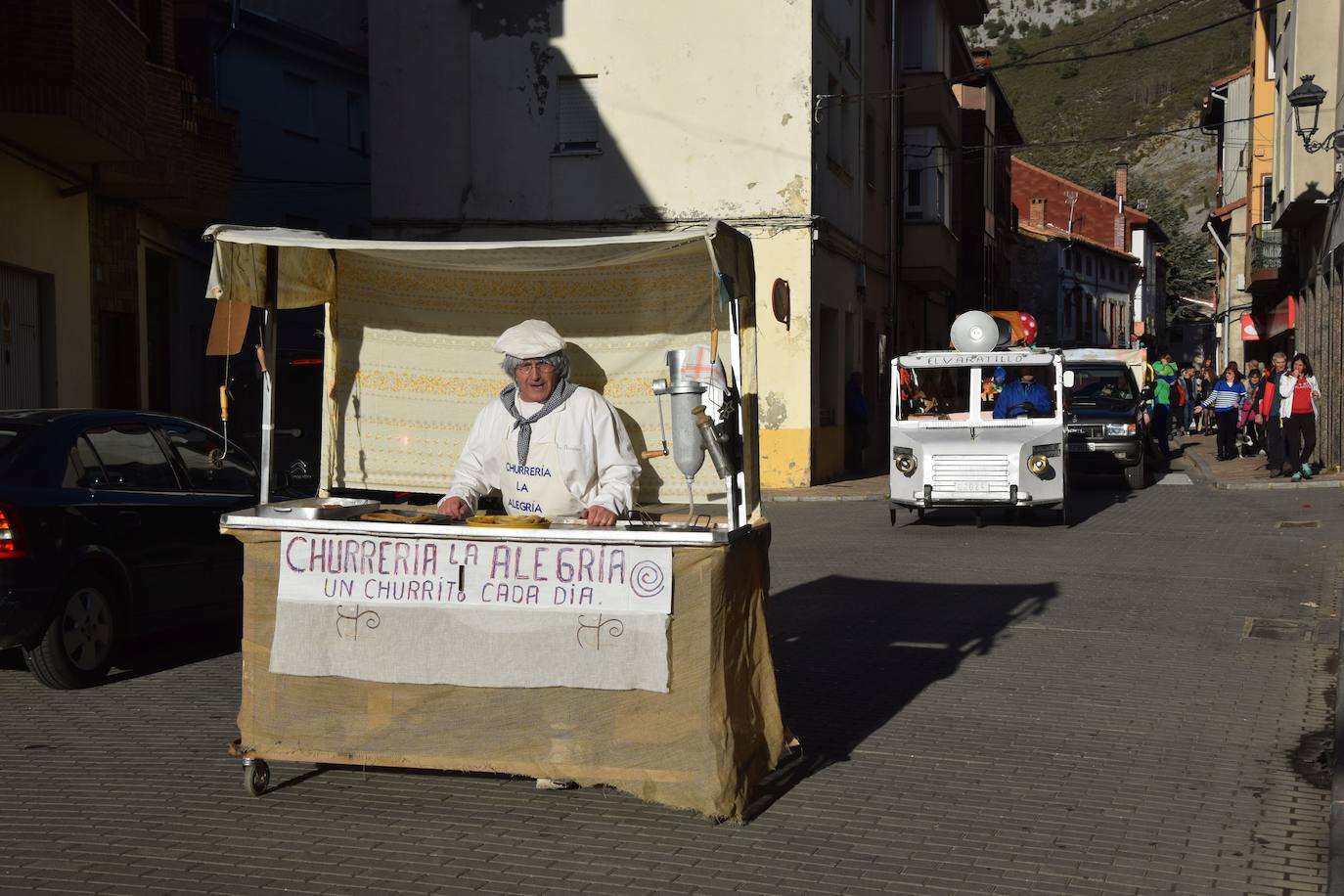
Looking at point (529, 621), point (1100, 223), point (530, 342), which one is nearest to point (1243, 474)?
point (530, 342)

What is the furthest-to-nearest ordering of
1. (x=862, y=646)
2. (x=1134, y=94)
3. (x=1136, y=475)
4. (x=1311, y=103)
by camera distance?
(x=1134, y=94)
(x=1136, y=475)
(x=1311, y=103)
(x=862, y=646)

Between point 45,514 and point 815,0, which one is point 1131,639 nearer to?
point 45,514

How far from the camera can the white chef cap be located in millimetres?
6453

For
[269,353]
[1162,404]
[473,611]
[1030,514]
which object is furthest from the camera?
[1162,404]

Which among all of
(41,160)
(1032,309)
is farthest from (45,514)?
(1032,309)

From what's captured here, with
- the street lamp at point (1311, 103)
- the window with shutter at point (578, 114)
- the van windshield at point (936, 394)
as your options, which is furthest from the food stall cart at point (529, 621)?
the window with shutter at point (578, 114)

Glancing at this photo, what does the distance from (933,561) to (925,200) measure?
22679mm

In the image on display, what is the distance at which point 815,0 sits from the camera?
2489 centimetres

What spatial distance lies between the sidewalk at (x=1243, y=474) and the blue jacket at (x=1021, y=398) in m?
6.21

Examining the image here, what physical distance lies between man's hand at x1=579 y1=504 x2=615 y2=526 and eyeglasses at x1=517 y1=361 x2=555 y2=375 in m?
0.74

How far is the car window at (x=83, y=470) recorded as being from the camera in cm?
835

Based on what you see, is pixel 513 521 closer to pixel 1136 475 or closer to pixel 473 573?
pixel 473 573

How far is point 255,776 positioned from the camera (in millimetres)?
6016

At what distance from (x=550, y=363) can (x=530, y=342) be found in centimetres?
13
